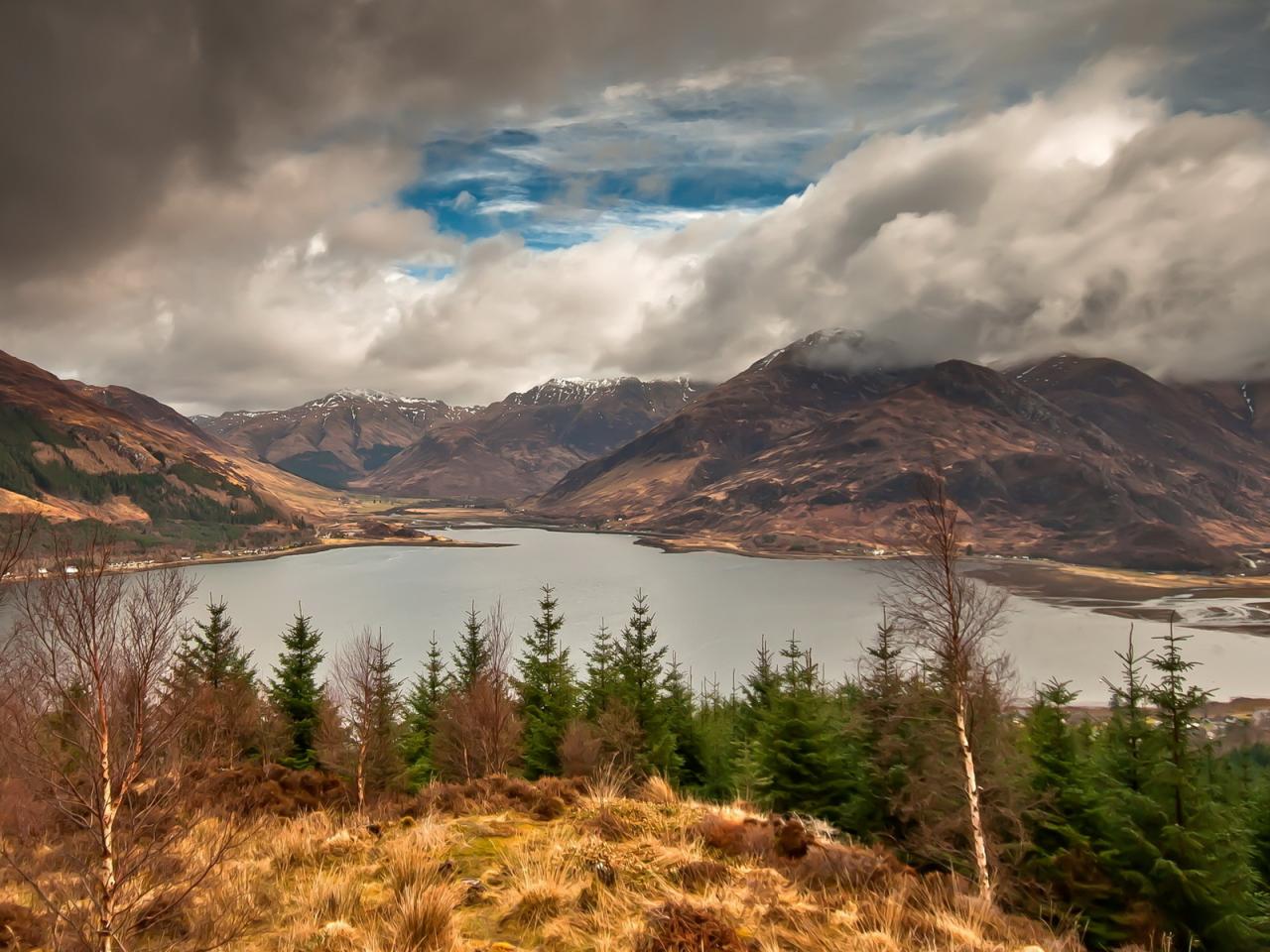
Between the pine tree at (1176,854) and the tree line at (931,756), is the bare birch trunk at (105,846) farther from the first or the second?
the pine tree at (1176,854)

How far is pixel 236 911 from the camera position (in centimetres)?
625

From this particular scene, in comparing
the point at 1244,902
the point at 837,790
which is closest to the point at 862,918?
the point at 1244,902

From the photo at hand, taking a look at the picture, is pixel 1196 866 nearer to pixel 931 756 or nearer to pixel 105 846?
pixel 931 756

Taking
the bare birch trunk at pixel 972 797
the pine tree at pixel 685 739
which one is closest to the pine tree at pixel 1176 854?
the bare birch trunk at pixel 972 797

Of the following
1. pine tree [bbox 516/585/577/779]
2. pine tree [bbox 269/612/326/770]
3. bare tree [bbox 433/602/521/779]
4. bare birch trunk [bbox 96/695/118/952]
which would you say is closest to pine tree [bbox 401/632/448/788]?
bare tree [bbox 433/602/521/779]

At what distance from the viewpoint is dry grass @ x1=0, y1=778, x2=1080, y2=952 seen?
18.4 feet

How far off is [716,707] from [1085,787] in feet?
115

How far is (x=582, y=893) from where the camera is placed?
21.2 feet

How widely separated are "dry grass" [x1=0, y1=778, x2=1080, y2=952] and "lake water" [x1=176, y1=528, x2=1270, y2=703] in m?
74.7

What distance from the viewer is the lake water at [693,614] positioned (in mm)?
93375

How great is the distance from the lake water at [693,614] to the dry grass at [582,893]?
7466 centimetres

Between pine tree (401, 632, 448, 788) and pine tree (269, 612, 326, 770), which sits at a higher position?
pine tree (269, 612, 326, 770)

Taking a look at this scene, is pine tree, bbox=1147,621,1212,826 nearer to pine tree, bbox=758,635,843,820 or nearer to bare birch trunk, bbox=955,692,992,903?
bare birch trunk, bbox=955,692,992,903

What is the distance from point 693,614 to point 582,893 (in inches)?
4868
